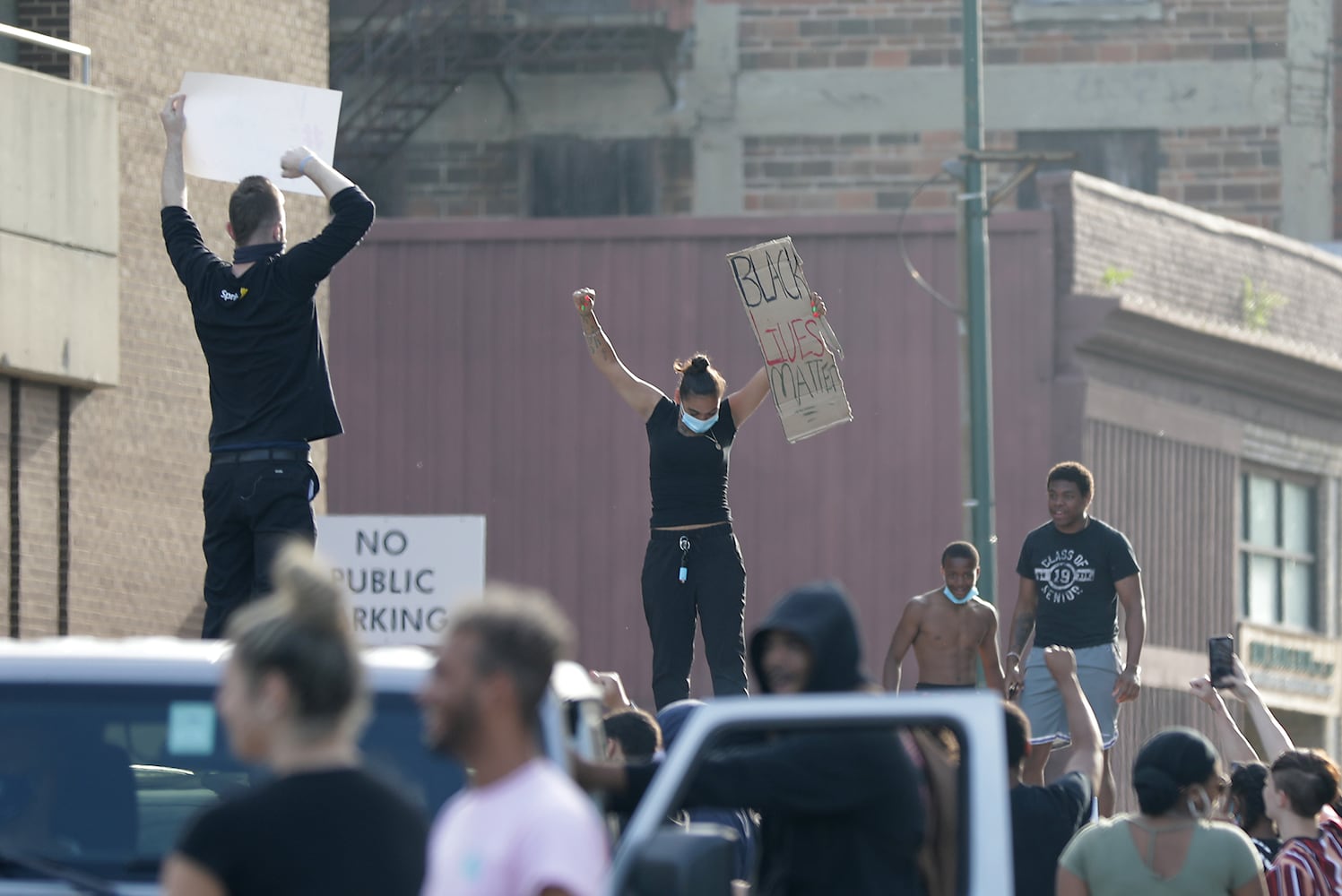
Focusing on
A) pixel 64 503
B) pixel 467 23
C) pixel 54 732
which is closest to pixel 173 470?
pixel 64 503

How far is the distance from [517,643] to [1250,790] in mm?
4985

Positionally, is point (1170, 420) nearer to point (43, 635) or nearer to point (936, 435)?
point (936, 435)

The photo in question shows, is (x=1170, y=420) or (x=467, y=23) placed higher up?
(x=467, y=23)

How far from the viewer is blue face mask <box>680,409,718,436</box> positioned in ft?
34.9

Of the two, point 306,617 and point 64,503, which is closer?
point 306,617

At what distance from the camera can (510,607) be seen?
4.19 metres

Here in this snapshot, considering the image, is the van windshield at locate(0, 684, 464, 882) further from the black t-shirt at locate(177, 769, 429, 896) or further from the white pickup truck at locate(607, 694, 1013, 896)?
the black t-shirt at locate(177, 769, 429, 896)

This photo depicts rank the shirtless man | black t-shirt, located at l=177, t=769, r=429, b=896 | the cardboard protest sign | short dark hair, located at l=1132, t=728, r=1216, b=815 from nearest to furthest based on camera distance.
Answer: black t-shirt, located at l=177, t=769, r=429, b=896 → short dark hair, located at l=1132, t=728, r=1216, b=815 → the cardboard protest sign → the shirtless man

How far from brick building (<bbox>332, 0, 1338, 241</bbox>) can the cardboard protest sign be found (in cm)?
1997

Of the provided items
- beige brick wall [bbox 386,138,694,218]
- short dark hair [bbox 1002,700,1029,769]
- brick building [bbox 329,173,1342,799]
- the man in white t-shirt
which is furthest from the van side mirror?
beige brick wall [bbox 386,138,694,218]

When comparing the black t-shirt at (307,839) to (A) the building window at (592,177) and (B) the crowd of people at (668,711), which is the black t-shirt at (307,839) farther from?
(A) the building window at (592,177)

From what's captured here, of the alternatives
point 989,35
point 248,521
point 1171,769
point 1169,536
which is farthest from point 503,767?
point 989,35

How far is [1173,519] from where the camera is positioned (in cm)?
2459

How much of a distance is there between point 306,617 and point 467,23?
1082 inches
